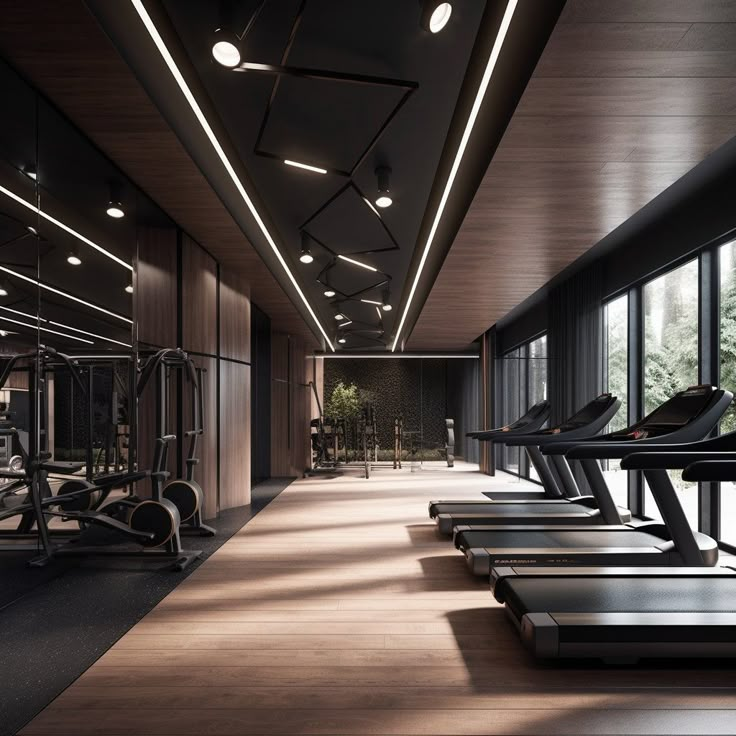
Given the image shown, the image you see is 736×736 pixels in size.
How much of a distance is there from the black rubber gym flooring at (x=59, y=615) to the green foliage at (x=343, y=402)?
914cm

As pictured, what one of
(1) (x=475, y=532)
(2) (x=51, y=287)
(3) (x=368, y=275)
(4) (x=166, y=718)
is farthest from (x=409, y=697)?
(3) (x=368, y=275)

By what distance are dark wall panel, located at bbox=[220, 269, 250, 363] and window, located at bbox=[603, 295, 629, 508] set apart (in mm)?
3983

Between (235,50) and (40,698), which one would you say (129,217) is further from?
(40,698)

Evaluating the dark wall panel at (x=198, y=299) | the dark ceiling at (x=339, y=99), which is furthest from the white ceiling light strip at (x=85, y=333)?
the dark ceiling at (x=339, y=99)

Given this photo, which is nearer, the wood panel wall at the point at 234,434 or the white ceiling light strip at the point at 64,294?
the white ceiling light strip at the point at 64,294

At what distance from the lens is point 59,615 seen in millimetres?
3096

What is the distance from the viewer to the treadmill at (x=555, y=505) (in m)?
4.78

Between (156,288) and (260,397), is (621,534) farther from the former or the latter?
(260,397)

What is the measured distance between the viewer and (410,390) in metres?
13.7

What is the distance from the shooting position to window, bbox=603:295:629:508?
6.61 meters

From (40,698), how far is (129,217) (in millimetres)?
3286

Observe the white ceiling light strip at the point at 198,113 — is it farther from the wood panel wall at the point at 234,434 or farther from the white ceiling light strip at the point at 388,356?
the white ceiling light strip at the point at 388,356

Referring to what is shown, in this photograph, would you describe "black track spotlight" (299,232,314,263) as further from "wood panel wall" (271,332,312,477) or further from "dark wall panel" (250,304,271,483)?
"wood panel wall" (271,332,312,477)

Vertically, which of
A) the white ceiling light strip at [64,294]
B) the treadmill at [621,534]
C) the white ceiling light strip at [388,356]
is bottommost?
the treadmill at [621,534]
